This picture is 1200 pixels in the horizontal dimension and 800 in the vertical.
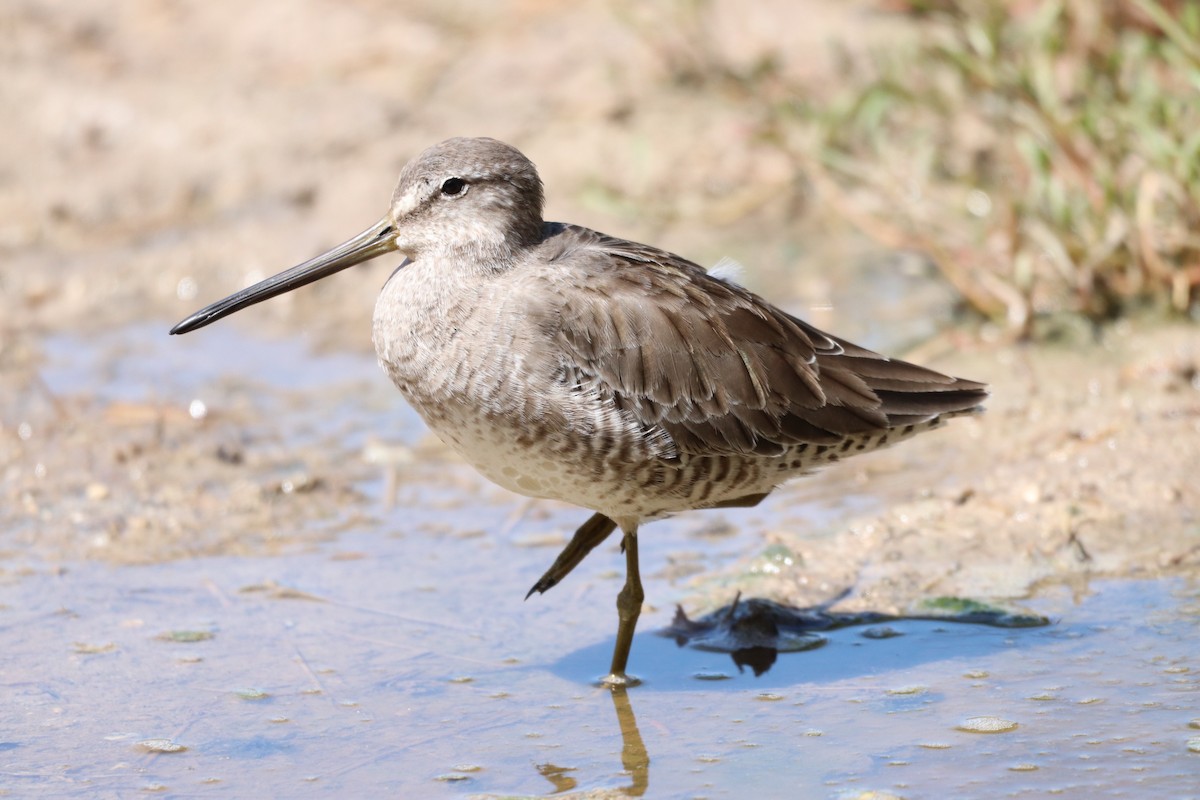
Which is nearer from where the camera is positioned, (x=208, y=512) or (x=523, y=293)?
(x=523, y=293)

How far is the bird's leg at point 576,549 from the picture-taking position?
15.4ft

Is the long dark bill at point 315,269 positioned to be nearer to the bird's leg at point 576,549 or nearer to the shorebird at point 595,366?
the shorebird at point 595,366

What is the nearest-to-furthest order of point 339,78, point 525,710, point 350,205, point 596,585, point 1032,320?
1. point 525,710
2. point 596,585
3. point 1032,320
4. point 350,205
5. point 339,78

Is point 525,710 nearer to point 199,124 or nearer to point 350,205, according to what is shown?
point 350,205

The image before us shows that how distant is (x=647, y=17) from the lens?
8.41 metres

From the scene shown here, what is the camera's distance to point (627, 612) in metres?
4.42

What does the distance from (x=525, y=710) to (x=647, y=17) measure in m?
5.13

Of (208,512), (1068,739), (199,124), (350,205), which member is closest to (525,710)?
(1068,739)

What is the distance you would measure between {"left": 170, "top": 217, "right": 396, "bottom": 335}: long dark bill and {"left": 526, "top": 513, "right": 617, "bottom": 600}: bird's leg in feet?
→ 3.29

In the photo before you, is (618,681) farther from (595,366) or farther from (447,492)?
(447,492)

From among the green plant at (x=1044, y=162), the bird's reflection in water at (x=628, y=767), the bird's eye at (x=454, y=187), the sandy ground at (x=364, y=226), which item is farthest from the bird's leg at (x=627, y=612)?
the green plant at (x=1044, y=162)

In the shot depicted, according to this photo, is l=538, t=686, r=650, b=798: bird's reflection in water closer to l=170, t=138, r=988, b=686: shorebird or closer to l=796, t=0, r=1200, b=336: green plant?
l=170, t=138, r=988, b=686: shorebird

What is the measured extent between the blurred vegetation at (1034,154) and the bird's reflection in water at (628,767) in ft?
9.74

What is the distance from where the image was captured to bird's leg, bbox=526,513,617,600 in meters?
4.68
